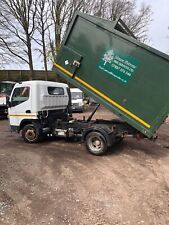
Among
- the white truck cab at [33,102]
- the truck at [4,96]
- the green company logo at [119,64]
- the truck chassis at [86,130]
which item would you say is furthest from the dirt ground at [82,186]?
the truck at [4,96]

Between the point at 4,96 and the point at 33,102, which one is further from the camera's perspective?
the point at 4,96

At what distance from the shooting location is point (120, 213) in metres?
4.68

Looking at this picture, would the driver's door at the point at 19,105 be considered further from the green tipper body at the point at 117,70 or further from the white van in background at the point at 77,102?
the white van in background at the point at 77,102

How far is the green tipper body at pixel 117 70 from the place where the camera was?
23.9 feet

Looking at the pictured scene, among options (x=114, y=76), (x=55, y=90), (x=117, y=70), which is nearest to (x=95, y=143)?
(x=114, y=76)

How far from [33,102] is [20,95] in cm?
75

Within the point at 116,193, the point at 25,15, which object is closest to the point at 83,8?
the point at 25,15

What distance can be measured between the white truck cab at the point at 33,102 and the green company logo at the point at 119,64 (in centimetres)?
284

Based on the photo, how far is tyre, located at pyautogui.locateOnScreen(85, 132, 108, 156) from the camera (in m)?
8.23

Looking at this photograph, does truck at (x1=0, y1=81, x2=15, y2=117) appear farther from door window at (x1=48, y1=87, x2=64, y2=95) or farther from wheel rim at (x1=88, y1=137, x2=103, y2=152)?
wheel rim at (x1=88, y1=137, x2=103, y2=152)

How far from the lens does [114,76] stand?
25.5 ft

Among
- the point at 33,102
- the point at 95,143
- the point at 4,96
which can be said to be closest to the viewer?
the point at 95,143

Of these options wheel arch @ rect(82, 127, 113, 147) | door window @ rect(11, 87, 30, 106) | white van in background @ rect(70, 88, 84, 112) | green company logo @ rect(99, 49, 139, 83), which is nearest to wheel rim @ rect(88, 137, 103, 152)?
wheel arch @ rect(82, 127, 113, 147)

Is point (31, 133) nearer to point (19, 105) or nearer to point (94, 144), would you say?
point (19, 105)
